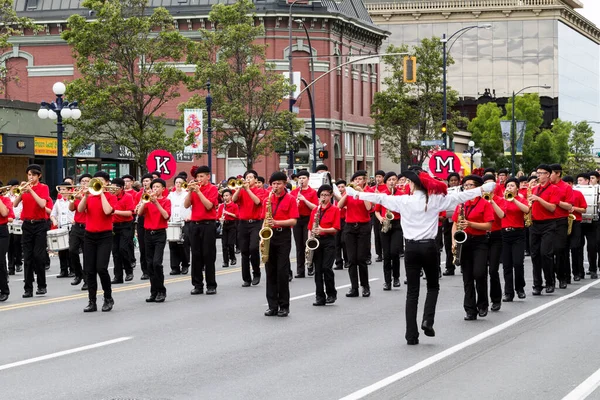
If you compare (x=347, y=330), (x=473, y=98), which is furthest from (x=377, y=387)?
(x=473, y=98)

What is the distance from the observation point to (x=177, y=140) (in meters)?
43.3

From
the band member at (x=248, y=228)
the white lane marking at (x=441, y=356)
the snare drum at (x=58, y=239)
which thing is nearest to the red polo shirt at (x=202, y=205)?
the band member at (x=248, y=228)

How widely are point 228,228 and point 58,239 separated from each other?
5680mm

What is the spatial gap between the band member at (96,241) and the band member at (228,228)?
9428 mm

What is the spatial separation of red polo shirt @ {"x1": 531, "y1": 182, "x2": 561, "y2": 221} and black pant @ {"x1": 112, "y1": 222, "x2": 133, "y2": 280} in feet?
25.4

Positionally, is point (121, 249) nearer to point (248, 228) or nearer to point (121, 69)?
point (248, 228)

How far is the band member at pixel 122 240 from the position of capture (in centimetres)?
2017

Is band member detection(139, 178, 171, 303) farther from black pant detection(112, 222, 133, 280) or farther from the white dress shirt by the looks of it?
→ the white dress shirt

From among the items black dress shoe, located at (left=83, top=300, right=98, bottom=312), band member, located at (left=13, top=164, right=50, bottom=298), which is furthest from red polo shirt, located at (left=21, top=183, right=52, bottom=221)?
black dress shoe, located at (left=83, top=300, right=98, bottom=312)

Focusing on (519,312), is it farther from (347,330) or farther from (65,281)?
(65,281)

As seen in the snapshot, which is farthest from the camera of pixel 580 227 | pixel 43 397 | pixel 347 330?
pixel 580 227

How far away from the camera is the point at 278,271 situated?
15.2 meters

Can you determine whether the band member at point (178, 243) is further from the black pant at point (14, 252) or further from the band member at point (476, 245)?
the band member at point (476, 245)

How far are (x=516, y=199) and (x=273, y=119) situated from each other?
34.5m
